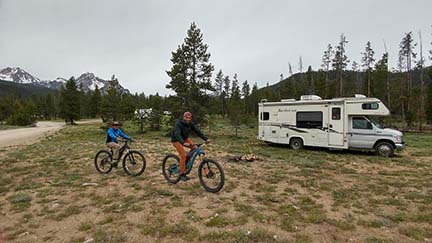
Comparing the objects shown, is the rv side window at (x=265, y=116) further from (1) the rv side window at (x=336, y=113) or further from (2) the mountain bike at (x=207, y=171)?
(2) the mountain bike at (x=207, y=171)

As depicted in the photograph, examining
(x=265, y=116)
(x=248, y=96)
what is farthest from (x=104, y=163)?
(x=248, y=96)

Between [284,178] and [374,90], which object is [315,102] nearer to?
[284,178]

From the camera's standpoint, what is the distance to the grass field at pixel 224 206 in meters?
3.84

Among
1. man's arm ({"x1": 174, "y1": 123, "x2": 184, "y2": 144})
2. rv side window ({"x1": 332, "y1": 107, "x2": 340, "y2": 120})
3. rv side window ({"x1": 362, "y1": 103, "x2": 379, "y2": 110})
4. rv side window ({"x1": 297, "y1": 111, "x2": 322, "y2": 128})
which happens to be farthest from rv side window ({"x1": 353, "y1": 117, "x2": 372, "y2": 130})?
man's arm ({"x1": 174, "y1": 123, "x2": 184, "y2": 144})

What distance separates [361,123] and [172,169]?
Result: 32.4 ft

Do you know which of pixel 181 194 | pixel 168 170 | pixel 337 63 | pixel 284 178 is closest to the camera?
pixel 181 194

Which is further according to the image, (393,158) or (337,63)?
(337,63)

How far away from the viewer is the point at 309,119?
1301 cm

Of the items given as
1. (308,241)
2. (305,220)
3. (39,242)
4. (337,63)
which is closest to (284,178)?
(305,220)

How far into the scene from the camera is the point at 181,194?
564 cm

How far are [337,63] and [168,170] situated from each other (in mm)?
38275

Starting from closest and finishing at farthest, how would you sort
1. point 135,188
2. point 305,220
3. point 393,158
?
point 305,220, point 135,188, point 393,158

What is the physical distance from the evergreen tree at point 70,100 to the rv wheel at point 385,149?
151 ft

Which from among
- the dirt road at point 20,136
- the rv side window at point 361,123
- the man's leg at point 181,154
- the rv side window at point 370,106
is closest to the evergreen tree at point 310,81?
the rv side window at point 361,123
